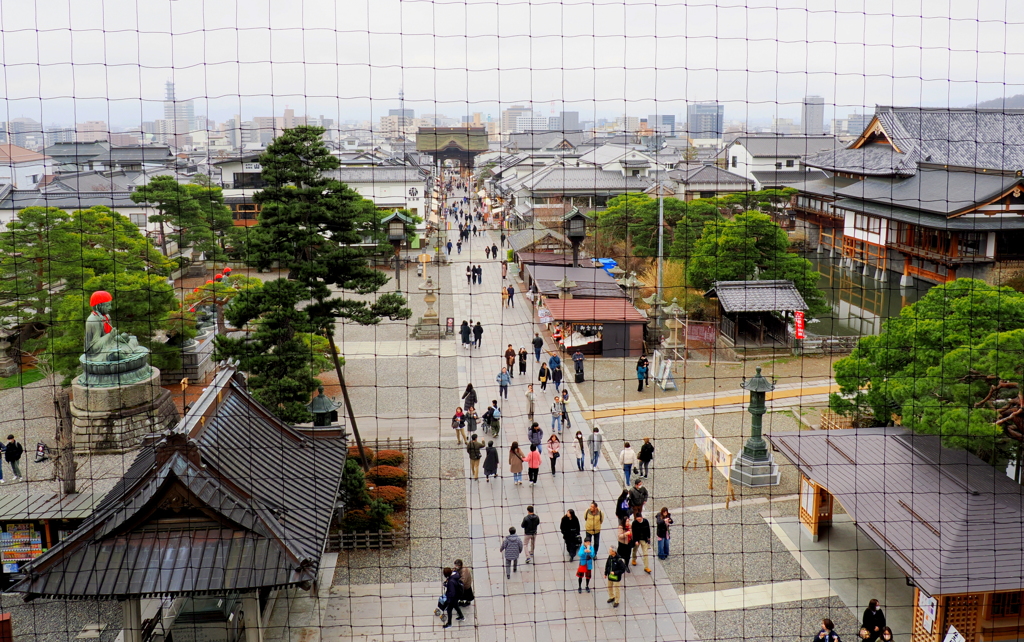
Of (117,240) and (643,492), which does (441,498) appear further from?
(117,240)

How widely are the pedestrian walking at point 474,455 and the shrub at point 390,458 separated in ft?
3.05

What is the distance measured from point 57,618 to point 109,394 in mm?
4593

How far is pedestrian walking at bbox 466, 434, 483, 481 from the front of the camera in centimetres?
973

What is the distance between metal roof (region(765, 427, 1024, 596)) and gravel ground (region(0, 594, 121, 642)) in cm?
609

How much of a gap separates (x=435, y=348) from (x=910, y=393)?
1048cm

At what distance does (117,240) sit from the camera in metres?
16.4

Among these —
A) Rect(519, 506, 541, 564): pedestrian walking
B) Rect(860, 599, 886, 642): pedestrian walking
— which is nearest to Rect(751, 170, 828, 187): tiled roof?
Rect(519, 506, 541, 564): pedestrian walking

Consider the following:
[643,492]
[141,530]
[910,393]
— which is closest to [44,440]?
[141,530]

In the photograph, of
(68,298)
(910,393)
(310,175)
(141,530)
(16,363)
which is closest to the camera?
(141,530)

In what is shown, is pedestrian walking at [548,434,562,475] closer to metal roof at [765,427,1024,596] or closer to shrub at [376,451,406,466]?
shrub at [376,451,406,466]

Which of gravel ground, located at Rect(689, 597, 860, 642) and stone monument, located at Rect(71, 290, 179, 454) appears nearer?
gravel ground, located at Rect(689, 597, 860, 642)

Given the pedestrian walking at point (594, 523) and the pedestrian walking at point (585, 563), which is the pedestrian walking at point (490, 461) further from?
the pedestrian walking at point (585, 563)

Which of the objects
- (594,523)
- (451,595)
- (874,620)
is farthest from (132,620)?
(874,620)

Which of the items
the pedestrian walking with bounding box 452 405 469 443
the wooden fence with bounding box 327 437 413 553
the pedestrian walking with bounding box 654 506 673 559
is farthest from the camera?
the pedestrian walking with bounding box 452 405 469 443
